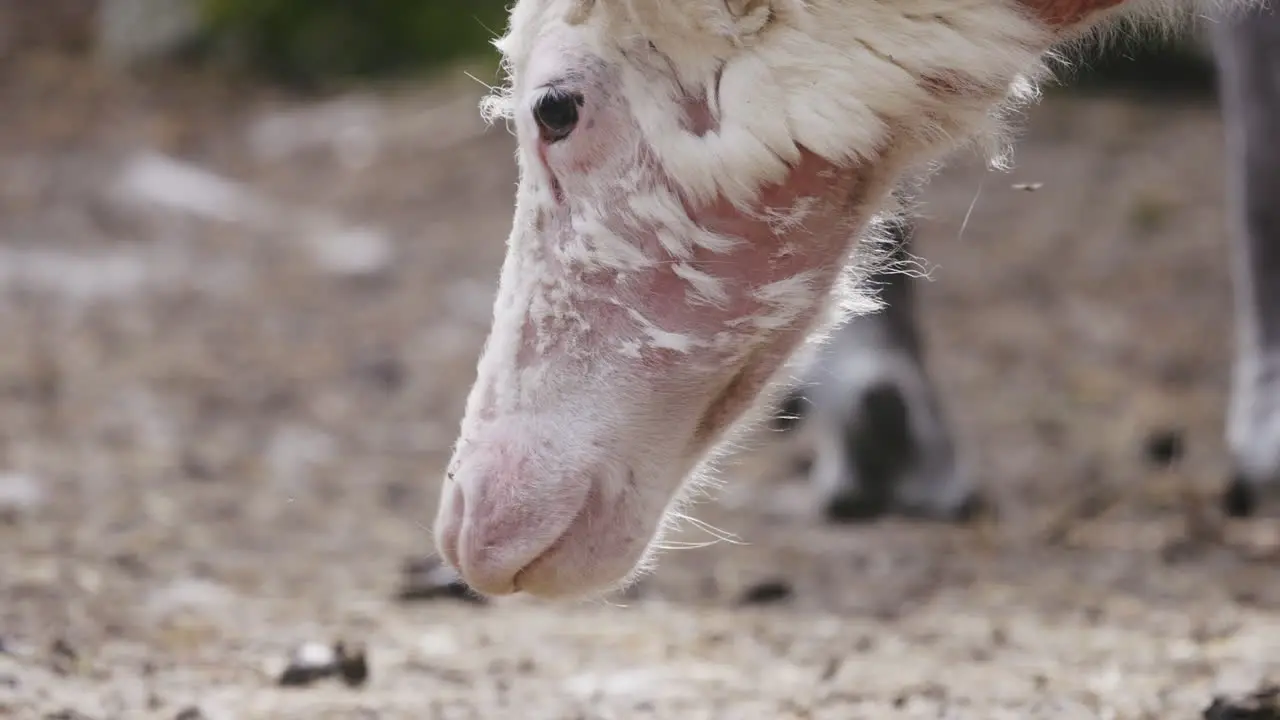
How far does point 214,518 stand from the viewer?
3535mm

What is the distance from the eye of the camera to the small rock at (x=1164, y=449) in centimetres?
384

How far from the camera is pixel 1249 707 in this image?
2.01 m

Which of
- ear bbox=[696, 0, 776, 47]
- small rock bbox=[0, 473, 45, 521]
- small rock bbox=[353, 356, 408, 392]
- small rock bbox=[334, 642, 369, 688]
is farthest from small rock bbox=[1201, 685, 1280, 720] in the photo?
small rock bbox=[353, 356, 408, 392]

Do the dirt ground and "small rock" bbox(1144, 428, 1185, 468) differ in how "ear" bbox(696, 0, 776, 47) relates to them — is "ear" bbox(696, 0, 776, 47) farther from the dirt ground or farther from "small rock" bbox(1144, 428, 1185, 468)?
"small rock" bbox(1144, 428, 1185, 468)

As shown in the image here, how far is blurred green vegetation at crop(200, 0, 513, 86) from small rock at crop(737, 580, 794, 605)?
608 cm

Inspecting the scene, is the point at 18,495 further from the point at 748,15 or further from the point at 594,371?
the point at 748,15

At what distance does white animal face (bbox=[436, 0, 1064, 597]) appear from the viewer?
1774 millimetres

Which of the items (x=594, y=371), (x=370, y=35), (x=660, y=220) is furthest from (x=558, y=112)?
(x=370, y=35)

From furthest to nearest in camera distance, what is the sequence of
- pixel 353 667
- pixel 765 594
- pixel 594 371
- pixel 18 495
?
pixel 18 495
pixel 765 594
pixel 353 667
pixel 594 371

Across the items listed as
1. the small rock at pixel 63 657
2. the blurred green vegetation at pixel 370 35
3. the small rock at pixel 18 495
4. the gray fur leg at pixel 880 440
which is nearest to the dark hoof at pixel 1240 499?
the gray fur leg at pixel 880 440

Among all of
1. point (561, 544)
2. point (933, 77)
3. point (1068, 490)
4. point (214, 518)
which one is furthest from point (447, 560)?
point (1068, 490)

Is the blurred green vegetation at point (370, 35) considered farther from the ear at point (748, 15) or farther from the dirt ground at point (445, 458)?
the ear at point (748, 15)

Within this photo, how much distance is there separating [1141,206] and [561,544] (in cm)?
472

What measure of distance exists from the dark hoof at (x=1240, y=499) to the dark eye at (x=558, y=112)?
6.39 feet
